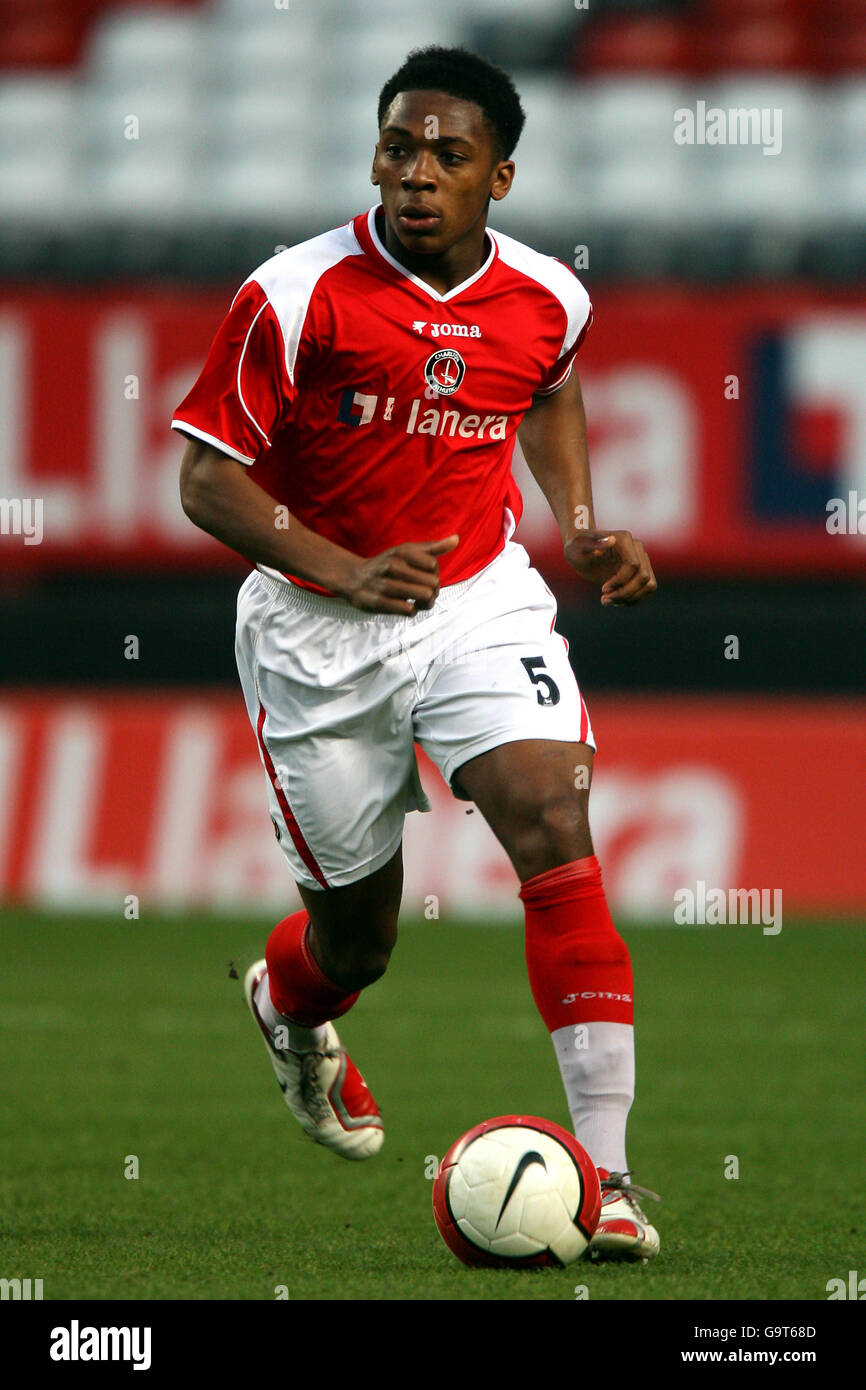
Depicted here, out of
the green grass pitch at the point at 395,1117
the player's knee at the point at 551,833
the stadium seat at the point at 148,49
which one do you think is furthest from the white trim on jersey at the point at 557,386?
the stadium seat at the point at 148,49

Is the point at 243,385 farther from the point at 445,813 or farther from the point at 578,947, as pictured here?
the point at 445,813

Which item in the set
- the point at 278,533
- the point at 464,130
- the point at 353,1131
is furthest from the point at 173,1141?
the point at 464,130

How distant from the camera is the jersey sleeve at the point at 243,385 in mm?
3939

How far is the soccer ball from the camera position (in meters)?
3.61

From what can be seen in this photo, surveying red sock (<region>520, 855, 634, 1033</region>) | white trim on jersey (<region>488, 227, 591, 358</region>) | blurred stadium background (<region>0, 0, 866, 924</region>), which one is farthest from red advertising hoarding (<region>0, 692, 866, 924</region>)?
red sock (<region>520, 855, 634, 1033</region>)

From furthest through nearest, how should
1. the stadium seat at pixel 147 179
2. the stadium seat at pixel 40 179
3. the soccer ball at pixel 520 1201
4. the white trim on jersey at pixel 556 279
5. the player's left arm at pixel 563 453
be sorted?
the stadium seat at pixel 40 179
the stadium seat at pixel 147 179
the player's left arm at pixel 563 453
the white trim on jersey at pixel 556 279
the soccer ball at pixel 520 1201

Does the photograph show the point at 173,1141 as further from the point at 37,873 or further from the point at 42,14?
the point at 42,14

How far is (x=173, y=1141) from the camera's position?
17.2 feet

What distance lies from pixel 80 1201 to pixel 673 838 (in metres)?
6.52

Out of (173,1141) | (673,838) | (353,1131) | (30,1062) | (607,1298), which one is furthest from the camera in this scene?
(673,838)

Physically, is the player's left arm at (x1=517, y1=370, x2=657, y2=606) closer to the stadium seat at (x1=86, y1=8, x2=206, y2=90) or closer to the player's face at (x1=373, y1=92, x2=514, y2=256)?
the player's face at (x1=373, y1=92, x2=514, y2=256)

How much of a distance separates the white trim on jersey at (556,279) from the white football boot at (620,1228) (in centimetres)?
169

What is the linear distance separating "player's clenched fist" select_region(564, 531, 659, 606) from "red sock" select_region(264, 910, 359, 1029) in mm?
1167
